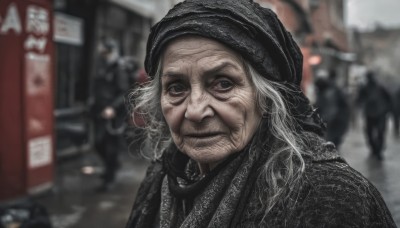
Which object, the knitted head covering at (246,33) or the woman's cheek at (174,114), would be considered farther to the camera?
the woman's cheek at (174,114)

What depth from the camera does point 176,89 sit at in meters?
1.67

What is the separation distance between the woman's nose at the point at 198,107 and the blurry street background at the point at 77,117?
3.80ft

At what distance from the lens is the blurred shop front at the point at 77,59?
9.10m

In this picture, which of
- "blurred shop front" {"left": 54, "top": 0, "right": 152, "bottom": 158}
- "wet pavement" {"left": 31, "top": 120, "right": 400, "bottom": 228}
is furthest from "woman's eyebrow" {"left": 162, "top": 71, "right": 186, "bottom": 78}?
"blurred shop front" {"left": 54, "top": 0, "right": 152, "bottom": 158}

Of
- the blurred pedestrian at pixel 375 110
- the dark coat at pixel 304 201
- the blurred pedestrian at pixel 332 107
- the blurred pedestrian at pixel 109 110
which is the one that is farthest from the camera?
the blurred pedestrian at pixel 375 110

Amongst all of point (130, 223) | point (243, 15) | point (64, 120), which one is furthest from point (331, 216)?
point (64, 120)

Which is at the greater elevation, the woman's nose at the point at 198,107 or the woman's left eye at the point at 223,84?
the woman's left eye at the point at 223,84

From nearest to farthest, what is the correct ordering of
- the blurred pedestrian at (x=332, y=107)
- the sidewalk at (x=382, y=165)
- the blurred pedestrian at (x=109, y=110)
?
the sidewalk at (x=382, y=165) → the blurred pedestrian at (x=109, y=110) → the blurred pedestrian at (x=332, y=107)

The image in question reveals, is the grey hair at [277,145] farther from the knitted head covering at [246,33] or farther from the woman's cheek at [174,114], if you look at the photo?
the woman's cheek at [174,114]

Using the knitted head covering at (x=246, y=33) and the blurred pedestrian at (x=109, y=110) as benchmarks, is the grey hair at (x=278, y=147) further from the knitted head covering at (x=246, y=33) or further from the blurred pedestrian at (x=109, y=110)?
the blurred pedestrian at (x=109, y=110)

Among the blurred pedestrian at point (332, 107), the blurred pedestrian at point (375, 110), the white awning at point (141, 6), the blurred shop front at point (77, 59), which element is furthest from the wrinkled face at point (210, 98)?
the blurred pedestrian at point (375, 110)

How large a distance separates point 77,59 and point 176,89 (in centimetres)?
882

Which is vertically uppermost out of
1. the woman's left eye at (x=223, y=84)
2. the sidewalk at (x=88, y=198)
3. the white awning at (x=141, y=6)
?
the white awning at (x=141, y=6)

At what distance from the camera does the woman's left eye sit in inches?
63.1
